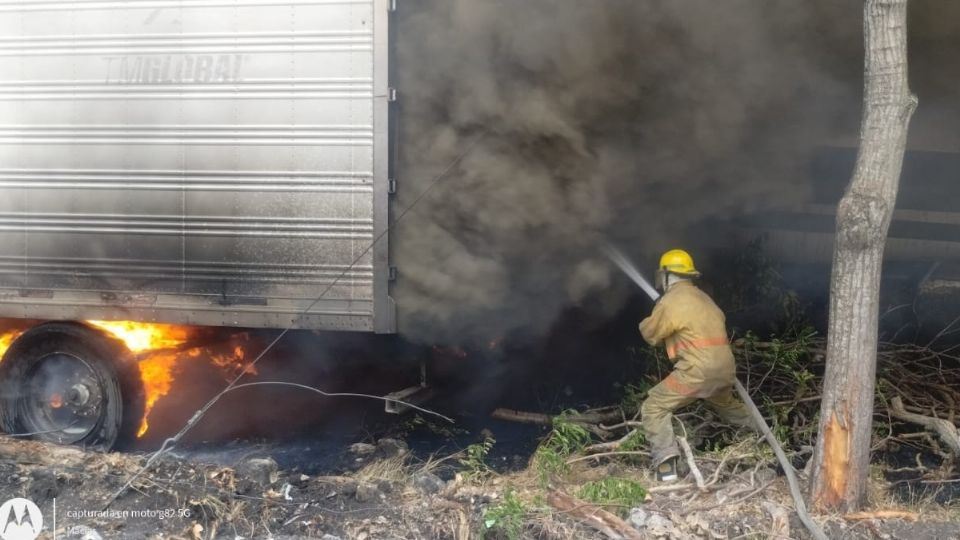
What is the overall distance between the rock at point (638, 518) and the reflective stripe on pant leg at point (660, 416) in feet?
2.54

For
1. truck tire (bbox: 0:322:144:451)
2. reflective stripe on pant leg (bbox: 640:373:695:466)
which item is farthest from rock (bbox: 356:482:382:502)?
truck tire (bbox: 0:322:144:451)

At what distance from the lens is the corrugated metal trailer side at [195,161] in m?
5.64

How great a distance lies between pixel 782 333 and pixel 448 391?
3.01 meters

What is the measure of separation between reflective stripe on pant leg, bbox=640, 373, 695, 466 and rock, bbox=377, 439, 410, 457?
198 cm

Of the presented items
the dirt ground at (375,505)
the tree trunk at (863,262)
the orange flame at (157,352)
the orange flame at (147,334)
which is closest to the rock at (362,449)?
the dirt ground at (375,505)

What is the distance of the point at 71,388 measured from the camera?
6.57m

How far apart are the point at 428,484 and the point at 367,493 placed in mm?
421

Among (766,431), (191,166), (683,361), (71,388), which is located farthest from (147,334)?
(766,431)

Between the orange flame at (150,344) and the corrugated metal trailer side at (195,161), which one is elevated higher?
the corrugated metal trailer side at (195,161)

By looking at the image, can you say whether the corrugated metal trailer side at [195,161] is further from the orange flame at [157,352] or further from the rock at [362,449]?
the rock at [362,449]

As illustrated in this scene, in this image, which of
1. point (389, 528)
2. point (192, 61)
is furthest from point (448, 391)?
point (192, 61)

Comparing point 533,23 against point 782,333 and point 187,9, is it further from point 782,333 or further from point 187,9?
point 782,333

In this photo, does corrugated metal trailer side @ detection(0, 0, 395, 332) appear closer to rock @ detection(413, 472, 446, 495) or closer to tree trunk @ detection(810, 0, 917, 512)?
rock @ detection(413, 472, 446, 495)

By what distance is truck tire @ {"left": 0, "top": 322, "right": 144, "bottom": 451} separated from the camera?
6.37 meters
